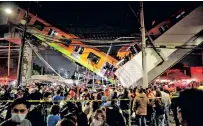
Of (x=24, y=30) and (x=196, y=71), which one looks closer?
(x=24, y=30)

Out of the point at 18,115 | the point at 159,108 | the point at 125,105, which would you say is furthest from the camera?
the point at 125,105

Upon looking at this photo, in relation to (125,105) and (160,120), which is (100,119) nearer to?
(160,120)

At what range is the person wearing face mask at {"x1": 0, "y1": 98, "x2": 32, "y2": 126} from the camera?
402 cm

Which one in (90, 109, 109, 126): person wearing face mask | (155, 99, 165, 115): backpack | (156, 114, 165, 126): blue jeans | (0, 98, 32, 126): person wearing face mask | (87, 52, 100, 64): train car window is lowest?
(156, 114, 165, 126): blue jeans

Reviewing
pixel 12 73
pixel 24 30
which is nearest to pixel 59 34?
pixel 24 30

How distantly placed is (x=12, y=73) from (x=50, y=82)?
13.3 m

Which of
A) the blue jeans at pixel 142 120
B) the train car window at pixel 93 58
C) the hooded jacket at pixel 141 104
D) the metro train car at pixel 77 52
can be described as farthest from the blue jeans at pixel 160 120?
the train car window at pixel 93 58

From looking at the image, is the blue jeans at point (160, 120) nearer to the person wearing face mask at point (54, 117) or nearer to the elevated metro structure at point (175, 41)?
the person wearing face mask at point (54, 117)

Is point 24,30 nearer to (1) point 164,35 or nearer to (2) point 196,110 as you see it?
(1) point 164,35

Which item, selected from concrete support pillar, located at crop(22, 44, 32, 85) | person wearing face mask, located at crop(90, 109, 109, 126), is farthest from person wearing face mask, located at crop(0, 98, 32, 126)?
concrete support pillar, located at crop(22, 44, 32, 85)

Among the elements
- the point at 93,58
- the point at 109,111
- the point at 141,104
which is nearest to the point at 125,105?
the point at 141,104

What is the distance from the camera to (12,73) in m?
36.6

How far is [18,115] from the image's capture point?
423cm

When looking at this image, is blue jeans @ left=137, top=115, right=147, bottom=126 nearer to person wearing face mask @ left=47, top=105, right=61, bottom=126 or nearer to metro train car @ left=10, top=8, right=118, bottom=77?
person wearing face mask @ left=47, top=105, right=61, bottom=126
